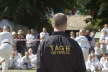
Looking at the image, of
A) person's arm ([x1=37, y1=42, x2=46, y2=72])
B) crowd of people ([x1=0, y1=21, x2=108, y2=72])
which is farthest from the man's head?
crowd of people ([x1=0, y1=21, x2=108, y2=72])

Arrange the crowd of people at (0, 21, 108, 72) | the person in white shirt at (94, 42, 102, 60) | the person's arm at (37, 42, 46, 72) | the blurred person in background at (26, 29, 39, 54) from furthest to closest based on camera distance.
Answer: the blurred person in background at (26, 29, 39, 54) → the person in white shirt at (94, 42, 102, 60) → the crowd of people at (0, 21, 108, 72) → the person's arm at (37, 42, 46, 72)

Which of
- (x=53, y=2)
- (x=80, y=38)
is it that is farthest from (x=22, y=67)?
(x=53, y=2)

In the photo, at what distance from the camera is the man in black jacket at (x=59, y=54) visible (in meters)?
5.39

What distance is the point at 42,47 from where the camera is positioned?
540 centimetres

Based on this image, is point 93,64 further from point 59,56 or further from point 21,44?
point 59,56

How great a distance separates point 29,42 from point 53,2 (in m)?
12.4

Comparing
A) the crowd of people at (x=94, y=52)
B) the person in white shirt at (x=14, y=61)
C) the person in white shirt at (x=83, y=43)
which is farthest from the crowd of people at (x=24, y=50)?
the person in white shirt at (x=83, y=43)

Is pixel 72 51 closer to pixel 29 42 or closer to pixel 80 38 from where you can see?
pixel 80 38

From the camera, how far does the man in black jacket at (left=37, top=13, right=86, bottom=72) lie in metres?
5.39

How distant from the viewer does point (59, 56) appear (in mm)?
5426

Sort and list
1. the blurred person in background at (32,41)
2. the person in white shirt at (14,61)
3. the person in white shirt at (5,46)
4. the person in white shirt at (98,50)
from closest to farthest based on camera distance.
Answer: the person in white shirt at (5,46) < the person in white shirt at (98,50) < the person in white shirt at (14,61) < the blurred person in background at (32,41)

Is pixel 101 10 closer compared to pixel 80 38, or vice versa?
pixel 80 38

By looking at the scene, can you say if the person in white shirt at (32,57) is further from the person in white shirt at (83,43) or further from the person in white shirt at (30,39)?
the person in white shirt at (83,43)

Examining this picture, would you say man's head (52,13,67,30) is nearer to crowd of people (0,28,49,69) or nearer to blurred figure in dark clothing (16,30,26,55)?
crowd of people (0,28,49,69)
